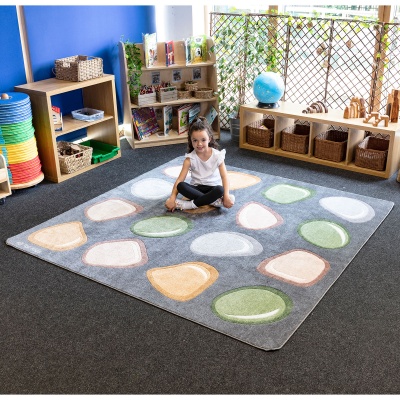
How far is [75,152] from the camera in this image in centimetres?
450

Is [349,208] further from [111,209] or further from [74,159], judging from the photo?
[74,159]

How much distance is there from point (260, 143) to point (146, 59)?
1.29m

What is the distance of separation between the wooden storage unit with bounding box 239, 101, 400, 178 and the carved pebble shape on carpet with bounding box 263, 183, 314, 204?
615mm

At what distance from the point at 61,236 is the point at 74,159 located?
3.63 ft

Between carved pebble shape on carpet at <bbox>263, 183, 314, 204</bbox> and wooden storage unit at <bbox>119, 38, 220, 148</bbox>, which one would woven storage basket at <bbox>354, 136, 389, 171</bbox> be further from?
wooden storage unit at <bbox>119, 38, 220, 148</bbox>

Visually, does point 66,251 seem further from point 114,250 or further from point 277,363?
point 277,363

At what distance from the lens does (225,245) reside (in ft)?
10.5

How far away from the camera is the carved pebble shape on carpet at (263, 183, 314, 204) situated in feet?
12.5

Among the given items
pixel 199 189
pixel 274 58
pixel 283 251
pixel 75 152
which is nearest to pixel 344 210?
pixel 283 251

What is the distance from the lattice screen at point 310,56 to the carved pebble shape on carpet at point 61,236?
7.41ft

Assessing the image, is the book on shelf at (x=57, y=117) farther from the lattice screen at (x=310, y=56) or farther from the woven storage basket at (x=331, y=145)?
the woven storage basket at (x=331, y=145)

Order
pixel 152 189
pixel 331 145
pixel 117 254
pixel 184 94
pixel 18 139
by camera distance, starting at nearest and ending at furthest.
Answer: pixel 117 254, pixel 18 139, pixel 152 189, pixel 331 145, pixel 184 94

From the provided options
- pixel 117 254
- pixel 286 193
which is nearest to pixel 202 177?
pixel 286 193

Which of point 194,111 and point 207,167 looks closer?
point 207,167
